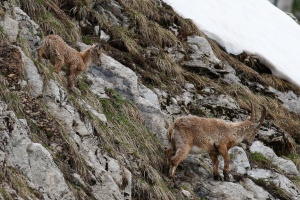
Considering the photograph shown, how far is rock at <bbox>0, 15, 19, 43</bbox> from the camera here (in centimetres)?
1088

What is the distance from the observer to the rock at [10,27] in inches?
428

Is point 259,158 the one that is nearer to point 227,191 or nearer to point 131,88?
point 227,191

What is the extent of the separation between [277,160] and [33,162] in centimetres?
697

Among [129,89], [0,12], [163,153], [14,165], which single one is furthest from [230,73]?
[14,165]

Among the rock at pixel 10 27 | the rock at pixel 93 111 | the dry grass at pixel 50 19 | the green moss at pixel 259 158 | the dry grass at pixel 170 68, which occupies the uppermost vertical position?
the rock at pixel 10 27

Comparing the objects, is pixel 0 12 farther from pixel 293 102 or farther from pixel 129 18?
pixel 293 102

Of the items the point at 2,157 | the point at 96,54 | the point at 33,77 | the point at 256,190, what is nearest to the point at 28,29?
the point at 96,54

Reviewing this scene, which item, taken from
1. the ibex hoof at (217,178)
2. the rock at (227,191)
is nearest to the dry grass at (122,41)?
the ibex hoof at (217,178)

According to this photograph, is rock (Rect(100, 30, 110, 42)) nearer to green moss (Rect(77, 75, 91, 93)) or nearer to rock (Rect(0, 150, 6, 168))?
green moss (Rect(77, 75, 91, 93))

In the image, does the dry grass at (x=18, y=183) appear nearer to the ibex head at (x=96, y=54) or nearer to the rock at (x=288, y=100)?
the ibex head at (x=96, y=54)

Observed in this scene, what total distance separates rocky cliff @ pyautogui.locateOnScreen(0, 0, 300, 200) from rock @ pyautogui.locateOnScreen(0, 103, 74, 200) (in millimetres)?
13

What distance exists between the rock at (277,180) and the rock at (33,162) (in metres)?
5.41

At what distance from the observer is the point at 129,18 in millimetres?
16109

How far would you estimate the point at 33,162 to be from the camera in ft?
26.2
